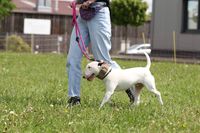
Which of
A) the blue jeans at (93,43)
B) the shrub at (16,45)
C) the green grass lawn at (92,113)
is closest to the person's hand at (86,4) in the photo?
the blue jeans at (93,43)

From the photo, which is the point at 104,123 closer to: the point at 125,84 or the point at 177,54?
the point at 125,84

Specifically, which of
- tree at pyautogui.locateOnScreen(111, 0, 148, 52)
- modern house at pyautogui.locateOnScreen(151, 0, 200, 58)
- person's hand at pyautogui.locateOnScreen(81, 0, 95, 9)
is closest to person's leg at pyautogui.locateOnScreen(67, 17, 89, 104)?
person's hand at pyautogui.locateOnScreen(81, 0, 95, 9)

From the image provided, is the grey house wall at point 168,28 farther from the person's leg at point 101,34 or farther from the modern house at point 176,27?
the person's leg at point 101,34

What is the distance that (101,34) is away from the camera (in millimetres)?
6703

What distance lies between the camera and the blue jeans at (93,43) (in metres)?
6.70

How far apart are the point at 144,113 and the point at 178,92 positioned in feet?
10.2

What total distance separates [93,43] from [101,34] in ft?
0.49

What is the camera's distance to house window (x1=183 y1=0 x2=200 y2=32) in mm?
23987

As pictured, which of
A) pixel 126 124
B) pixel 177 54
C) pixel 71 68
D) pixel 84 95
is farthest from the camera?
pixel 177 54

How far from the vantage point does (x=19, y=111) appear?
5.84m

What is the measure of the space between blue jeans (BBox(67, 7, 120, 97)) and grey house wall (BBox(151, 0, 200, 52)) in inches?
687

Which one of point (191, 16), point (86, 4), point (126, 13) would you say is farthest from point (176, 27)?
point (86, 4)

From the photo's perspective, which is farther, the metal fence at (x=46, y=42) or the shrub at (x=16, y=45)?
the metal fence at (x=46, y=42)

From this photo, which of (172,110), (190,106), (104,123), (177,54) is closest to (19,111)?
(104,123)
